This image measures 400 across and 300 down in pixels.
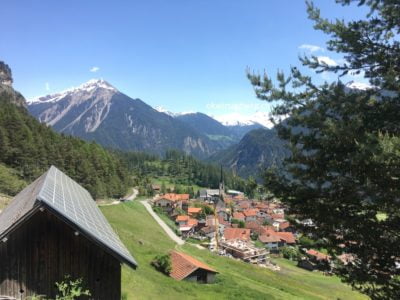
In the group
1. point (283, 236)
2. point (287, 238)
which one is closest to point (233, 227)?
point (283, 236)

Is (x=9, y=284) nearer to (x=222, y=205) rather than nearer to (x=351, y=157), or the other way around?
(x=351, y=157)

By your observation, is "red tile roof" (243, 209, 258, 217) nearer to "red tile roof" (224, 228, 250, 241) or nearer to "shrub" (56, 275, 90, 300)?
"red tile roof" (224, 228, 250, 241)

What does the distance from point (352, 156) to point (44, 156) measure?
94437 mm

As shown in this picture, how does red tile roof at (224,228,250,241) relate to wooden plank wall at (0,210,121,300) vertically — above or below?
below

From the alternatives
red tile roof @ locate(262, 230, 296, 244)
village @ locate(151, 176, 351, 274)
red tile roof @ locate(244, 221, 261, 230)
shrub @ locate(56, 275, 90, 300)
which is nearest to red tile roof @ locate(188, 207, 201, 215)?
village @ locate(151, 176, 351, 274)

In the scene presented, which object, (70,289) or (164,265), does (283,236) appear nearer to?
(164,265)

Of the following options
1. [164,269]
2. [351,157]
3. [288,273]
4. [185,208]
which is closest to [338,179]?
[351,157]

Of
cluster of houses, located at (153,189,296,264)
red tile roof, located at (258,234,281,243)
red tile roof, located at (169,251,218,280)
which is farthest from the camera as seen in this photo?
red tile roof, located at (258,234,281,243)

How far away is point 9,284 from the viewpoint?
12.5 meters

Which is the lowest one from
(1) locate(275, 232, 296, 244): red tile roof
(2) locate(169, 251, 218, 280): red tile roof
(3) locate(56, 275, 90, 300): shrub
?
(1) locate(275, 232, 296, 244): red tile roof

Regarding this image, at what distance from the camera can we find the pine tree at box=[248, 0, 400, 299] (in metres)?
9.41

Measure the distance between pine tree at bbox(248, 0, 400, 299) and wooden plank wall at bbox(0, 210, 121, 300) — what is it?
264 inches

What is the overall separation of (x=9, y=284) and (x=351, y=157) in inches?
457

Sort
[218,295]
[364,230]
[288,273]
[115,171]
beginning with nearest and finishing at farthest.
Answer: [364,230] → [218,295] → [288,273] → [115,171]
